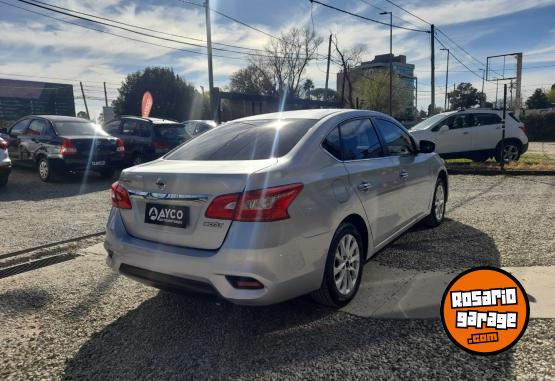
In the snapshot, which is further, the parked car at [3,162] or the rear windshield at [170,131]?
the rear windshield at [170,131]

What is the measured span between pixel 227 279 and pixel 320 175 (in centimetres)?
98

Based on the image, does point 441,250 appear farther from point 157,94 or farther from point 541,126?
point 157,94

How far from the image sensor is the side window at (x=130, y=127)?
11.9 metres

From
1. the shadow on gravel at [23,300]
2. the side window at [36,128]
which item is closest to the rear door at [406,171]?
the shadow on gravel at [23,300]

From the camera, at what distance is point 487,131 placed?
12.0 metres

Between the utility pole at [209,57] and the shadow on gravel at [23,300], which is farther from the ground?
the utility pole at [209,57]

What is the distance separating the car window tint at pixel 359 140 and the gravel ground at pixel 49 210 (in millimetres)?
3917

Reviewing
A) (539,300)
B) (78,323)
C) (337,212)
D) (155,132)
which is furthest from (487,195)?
(155,132)

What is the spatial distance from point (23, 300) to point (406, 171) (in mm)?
3741

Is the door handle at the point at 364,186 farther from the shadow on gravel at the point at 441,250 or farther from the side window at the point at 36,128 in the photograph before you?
the side window at the point at 36,128

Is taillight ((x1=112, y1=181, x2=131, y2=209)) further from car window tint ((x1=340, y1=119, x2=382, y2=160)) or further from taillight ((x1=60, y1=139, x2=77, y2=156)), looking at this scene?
taillight ((x1=60, y1=139, x2=77, y2=156))

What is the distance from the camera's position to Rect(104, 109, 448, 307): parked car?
263cm

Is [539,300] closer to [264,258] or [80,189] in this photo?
[264,258]

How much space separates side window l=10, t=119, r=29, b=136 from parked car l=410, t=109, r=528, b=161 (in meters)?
10.8
